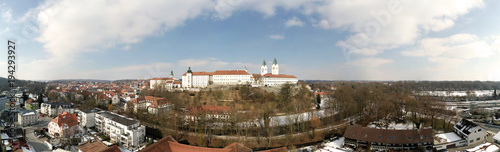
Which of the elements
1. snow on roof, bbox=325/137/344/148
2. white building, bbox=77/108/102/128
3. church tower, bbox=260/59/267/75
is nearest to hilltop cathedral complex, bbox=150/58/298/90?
church tower, bbox=260/59/267/75

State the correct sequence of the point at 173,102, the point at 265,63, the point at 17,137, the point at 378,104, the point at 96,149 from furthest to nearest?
1. the point at 265,63
2. the point at 173,102
3. the point at 378,104
4. the point at 17,137
5. the point at 96,149

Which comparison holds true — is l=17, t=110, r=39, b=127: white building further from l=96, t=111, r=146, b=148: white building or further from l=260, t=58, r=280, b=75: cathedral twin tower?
l=260, t=58, r=280, b=75: cathedral twin tower

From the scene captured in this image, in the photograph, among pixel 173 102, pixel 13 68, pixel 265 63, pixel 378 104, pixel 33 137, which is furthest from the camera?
pixel 265 63

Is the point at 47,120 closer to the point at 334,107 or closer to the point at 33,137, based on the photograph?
the point at 33,137

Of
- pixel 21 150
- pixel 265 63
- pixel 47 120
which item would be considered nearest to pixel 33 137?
pixel 21 150

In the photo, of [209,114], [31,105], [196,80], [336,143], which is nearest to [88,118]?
[209,114]

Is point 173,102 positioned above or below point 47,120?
above

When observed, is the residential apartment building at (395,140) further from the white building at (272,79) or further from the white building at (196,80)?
the white building at (196,80)

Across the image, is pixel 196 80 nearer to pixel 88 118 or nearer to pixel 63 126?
pixel 88 118
